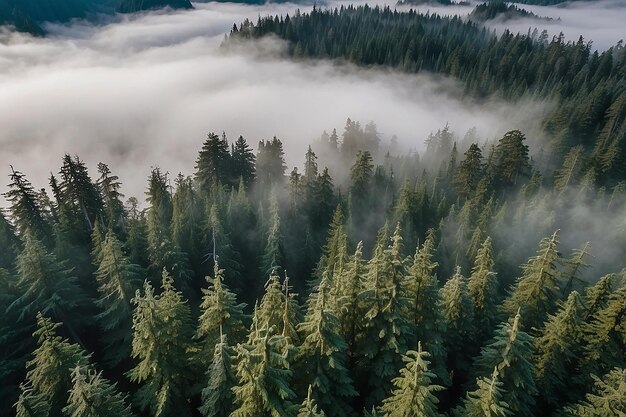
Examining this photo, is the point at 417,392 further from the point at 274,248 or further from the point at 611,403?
the point at 274,248

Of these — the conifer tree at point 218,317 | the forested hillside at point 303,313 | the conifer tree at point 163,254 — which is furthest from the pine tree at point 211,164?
the conifer tree at point 218,317

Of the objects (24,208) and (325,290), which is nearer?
(325,290)

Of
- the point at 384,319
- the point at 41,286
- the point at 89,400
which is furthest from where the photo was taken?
the point at 41,286

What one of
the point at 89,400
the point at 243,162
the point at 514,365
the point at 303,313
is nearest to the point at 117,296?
the point at 303,313

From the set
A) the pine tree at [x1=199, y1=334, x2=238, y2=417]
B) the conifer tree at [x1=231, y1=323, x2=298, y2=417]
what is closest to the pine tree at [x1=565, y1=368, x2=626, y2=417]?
the conifer tree at [x1=231, y1=323, x2=298, y2=417]

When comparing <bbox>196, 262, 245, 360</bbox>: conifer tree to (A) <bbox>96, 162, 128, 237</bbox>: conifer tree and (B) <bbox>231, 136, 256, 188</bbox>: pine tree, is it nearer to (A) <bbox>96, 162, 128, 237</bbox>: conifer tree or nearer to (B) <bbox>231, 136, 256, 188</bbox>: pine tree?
(A) <bbox>96, 162, 128, 237</bbox>: conifer tree

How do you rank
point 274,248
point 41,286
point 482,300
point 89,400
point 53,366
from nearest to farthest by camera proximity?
point 89,400 → point 53,366 → point 482,300 → point 41,286 → point 274,248

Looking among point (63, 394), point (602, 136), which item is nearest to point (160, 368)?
point (63, 394)
